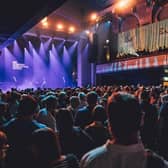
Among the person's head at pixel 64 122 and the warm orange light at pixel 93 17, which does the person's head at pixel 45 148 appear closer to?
the person's head at pixel 64 122

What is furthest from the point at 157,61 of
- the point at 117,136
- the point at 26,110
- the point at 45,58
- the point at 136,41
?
the point at 117,136

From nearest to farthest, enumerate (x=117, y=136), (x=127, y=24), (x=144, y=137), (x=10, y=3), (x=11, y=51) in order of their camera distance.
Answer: (x=117, y=136) < (x=144, y=137) < (x=10, y=3) < (x=127, y=24) < (x=11, y=51)

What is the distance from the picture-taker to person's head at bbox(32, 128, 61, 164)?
71.2 inches

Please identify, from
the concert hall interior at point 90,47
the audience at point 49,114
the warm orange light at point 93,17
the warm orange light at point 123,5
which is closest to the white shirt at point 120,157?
the audience at point 49,114

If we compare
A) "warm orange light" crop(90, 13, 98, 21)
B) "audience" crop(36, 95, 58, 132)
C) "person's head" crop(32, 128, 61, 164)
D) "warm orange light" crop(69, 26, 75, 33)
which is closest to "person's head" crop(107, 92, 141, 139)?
"person's head" crop(32, 128, 61, 164)

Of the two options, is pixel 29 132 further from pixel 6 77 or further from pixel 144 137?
pixel 6 77

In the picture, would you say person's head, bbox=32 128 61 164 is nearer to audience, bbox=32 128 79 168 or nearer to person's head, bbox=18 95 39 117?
audience, bbox=32 128 79 168

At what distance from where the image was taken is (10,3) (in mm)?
5648

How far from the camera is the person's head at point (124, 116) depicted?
4.65ft

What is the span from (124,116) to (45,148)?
65 cm

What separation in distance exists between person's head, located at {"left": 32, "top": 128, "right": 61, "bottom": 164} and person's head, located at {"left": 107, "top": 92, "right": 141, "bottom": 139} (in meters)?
0.55

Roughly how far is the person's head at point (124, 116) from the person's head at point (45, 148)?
0.55 metres

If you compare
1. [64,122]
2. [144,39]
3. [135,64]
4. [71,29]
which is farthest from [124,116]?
[71,29]

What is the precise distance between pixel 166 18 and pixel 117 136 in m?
17.5
